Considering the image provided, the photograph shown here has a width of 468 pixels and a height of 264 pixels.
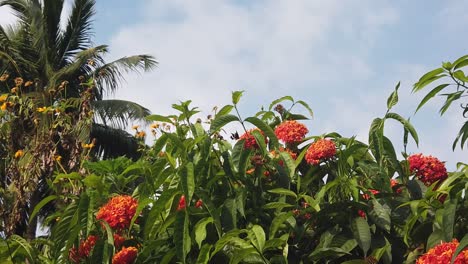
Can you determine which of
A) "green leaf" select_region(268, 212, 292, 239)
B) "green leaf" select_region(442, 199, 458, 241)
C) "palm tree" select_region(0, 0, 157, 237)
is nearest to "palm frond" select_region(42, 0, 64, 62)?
"palm tree" select_region(0, 0, 157, 237)

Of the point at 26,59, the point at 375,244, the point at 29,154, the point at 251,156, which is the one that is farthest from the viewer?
the point at 26,59

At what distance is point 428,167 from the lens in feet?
7.47

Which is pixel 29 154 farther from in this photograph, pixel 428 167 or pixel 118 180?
pixel 428 167

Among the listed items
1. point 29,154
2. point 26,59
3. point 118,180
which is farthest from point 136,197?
point 26,59

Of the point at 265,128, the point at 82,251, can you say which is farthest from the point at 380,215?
the point at 82,251

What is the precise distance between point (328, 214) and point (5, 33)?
16775 millimetres

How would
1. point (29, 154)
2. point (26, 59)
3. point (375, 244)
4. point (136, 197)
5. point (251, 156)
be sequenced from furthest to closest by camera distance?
point (26, 59) → point (29, 154) → point (136, 197) → point (251, 156) → point (375, 244)

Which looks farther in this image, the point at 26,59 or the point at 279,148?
the point at 26,59

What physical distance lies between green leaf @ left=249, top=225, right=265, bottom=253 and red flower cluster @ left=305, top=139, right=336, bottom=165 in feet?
1.31

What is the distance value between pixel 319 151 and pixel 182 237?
0.55 metres

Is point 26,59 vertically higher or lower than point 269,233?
higher

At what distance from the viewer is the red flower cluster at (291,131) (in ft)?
7.94

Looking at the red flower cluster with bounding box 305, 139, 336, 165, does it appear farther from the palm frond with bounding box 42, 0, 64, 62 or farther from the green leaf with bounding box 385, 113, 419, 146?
the palm frond with bounding box 42, 0, 64, 62

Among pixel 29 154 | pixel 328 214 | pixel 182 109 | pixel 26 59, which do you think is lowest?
pixel 328 214
